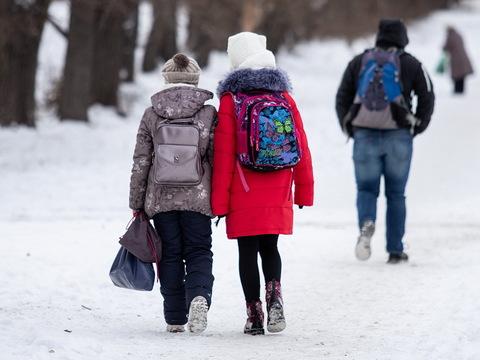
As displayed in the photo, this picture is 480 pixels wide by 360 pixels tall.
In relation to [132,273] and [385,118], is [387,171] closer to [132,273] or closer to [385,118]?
[385,118]

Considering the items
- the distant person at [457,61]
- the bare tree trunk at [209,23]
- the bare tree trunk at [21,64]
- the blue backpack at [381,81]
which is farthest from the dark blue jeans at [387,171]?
the bare tree trunk at [209,23]

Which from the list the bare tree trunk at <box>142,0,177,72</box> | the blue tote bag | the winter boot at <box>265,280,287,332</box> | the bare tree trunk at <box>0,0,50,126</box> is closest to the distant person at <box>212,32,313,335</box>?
the winter boot at <box>265,280,287,332</box>

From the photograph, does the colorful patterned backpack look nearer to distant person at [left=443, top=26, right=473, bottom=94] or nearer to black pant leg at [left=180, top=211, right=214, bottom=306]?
black pant leg at [left=180, top=211, right=214, bottom=306]

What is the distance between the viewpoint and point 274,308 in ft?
22.0

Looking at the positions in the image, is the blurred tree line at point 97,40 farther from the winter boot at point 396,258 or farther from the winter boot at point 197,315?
the winter boot at point 197,315

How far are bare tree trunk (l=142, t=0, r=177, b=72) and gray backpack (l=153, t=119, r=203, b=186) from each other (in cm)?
2027

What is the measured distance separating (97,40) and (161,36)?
7.77 metres

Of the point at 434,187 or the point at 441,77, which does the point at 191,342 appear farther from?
the point at 441,77

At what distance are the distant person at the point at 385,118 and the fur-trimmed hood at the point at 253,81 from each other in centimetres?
280

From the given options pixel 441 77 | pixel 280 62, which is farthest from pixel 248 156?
pixel 280 62

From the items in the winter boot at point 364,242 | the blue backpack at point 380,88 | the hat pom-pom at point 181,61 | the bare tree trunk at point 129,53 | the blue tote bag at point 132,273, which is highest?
the bare tree trunk at point 129,53

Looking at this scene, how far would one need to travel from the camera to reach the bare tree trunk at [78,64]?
758 inches

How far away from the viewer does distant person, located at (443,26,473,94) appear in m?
28.6

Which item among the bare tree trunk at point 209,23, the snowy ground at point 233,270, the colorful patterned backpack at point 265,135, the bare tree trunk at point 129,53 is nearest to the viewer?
the snowy ground at point 233,270
